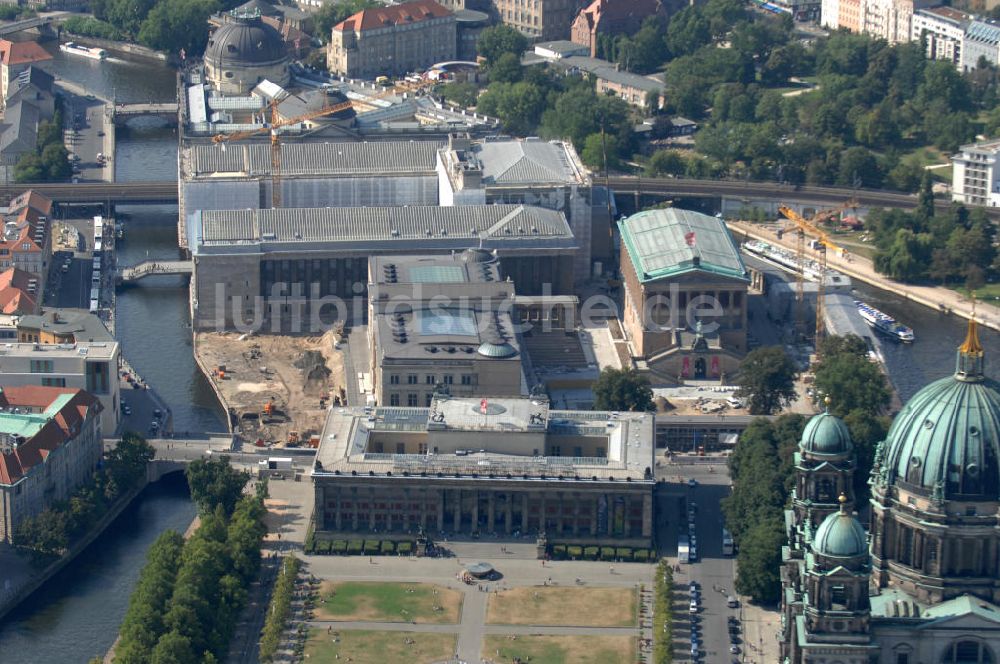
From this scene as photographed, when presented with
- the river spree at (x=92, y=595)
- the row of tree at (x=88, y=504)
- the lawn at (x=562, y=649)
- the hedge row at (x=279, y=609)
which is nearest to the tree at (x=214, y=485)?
the river spree at (x=92, y=595)

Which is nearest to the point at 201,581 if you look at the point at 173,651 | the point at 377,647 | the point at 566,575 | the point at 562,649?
the point at 173,651

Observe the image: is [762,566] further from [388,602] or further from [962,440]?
[388,602]

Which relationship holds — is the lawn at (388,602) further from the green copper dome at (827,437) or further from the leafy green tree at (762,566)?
the green copper dome at (827,437)

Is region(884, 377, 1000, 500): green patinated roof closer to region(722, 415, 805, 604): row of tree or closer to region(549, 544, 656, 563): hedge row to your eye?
region(722, 415, 805, 604): row of tree

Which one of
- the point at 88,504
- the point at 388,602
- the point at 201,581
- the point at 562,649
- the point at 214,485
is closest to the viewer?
the point at 562,649

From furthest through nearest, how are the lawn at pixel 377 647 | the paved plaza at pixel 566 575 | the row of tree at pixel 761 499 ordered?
the row of tree at pixel 761 499, the paved plaza at pixel 566 575, the lawn at pixel 377 647

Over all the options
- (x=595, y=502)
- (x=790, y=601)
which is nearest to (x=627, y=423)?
(x=595, y=502)
